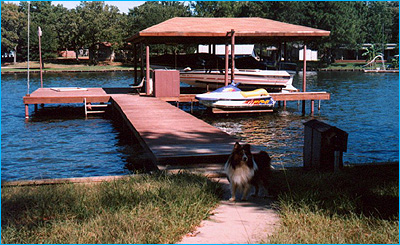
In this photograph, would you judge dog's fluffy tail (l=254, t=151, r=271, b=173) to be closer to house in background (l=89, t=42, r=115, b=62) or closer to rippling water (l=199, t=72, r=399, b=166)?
rippling water (l=199, t=72, r=399, b=166)

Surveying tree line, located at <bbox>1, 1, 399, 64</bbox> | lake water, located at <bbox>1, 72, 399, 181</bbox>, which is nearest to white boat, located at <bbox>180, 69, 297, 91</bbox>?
lake water, located at <bbox>1, 72, 399, 181</bbox>

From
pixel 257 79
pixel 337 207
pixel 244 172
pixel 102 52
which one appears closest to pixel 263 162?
pixel 244 172

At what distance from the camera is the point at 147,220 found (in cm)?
627

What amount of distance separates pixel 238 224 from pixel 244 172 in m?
1.16

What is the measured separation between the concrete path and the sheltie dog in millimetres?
236

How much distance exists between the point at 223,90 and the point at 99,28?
6631 cm

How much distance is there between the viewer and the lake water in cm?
1497

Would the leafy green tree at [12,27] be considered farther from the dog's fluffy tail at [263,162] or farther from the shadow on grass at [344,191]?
the dog's fluffy tail at [263,162]

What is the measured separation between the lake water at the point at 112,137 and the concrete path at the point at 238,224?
17.1ft

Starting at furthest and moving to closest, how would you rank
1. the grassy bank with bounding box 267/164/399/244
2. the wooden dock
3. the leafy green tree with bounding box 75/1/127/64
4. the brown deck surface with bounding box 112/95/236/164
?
1. the leafy green tree with bounding box 75/1/127/64
2. the brown deck surface with bounding box 112/95/236/164
3. the wooden dock
4. the grassy bank with bounding box 267/164/399/244

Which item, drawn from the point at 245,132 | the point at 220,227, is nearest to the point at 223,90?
the point at 245,132

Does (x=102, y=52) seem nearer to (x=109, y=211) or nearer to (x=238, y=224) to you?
(x=109, y=211)

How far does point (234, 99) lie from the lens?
2525cm

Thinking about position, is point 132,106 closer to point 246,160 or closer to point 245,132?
point 245,132
